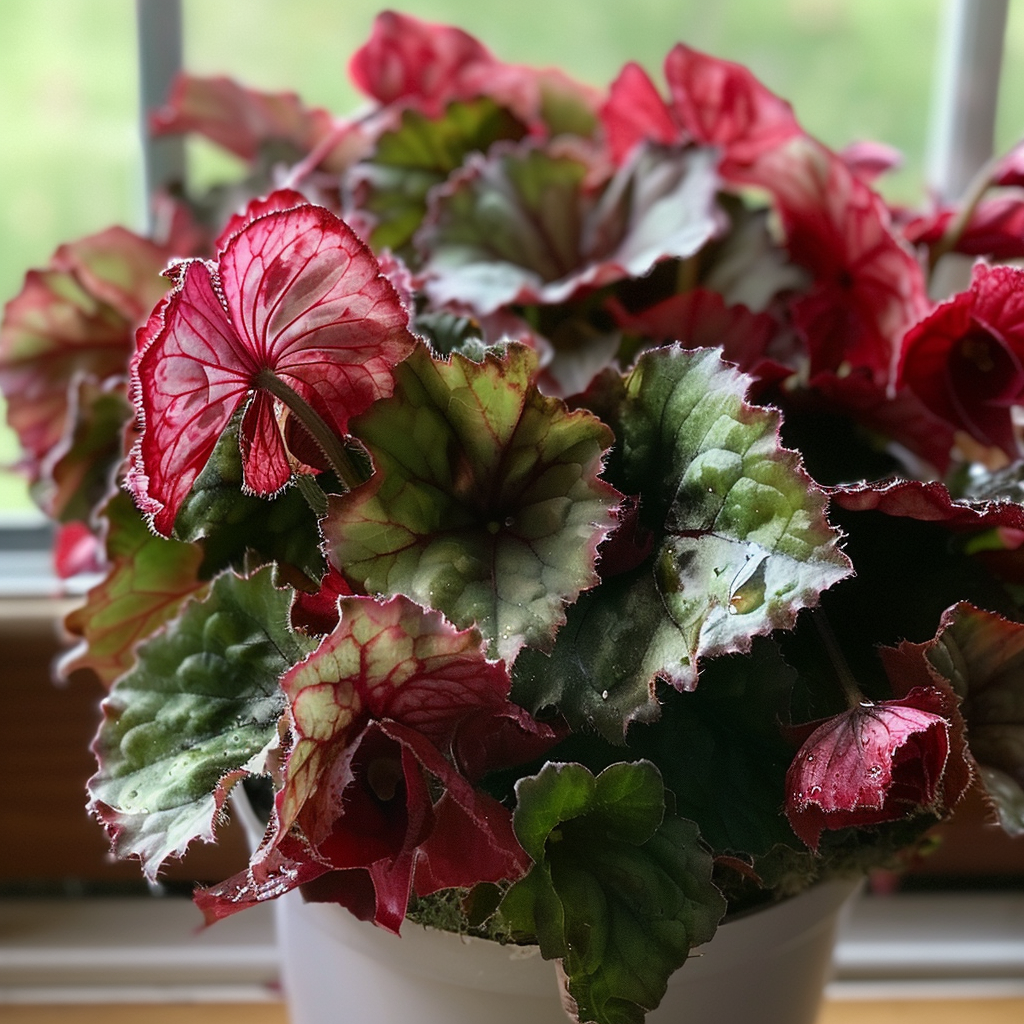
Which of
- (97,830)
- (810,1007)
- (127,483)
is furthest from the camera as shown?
(97,830)

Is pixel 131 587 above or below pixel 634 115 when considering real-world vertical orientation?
below

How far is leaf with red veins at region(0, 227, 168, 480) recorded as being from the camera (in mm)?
636

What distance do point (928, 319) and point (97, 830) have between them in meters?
0.68

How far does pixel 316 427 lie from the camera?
38 centimetres

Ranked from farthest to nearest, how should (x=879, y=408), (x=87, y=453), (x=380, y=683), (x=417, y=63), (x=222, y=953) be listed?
(x=222, y=953)
(x=417, y=63)
(x=87, y=453)
(x=879, y=408)
(x=380, y=683)

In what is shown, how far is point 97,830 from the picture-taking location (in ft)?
2.72

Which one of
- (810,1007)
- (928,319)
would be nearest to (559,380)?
(928,319)

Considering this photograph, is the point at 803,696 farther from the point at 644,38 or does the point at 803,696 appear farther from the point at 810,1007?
the point at 644,38

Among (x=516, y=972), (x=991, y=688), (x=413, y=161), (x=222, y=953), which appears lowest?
(x=222, y=953)

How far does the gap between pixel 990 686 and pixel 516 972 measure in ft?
0.67

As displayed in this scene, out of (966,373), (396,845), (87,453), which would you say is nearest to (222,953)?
(87,453)

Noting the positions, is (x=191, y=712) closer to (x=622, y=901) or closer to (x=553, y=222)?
(x=622, y=901)

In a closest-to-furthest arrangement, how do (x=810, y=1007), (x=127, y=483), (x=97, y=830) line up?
(x=127, y=483), (x=810, y=1007), (x=97, y=830)

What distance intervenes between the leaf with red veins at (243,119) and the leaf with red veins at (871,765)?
53 centimetres
